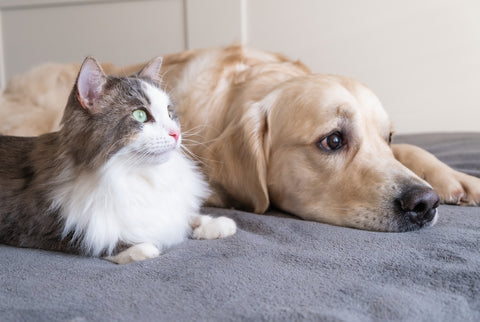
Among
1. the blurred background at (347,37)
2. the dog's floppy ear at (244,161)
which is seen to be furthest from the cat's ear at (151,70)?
the blurred background at (347,37)

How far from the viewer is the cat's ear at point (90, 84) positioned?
1066 mm

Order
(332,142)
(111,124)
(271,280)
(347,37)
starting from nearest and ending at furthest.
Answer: (271,280) < (111,124) < (332,142) < (347,37)

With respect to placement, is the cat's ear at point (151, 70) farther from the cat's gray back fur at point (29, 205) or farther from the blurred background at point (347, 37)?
the blurred background at point (347, 37)

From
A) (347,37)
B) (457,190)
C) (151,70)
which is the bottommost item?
(457,190)

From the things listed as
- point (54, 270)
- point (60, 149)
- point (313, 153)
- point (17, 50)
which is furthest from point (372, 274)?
point (17, 50)

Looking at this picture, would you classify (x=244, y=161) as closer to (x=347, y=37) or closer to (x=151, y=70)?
(x=151, y=70)

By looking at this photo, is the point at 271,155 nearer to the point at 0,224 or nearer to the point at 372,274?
the point at 372,274

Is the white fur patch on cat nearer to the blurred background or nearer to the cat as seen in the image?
the cat

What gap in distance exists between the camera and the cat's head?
109 cm

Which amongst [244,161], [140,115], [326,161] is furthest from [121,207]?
[326,161]

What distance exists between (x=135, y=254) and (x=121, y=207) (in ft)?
0.44

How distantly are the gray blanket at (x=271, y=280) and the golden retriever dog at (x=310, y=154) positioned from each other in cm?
12

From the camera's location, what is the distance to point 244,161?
1.63m

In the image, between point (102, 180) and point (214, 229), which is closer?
point (102, 180)
